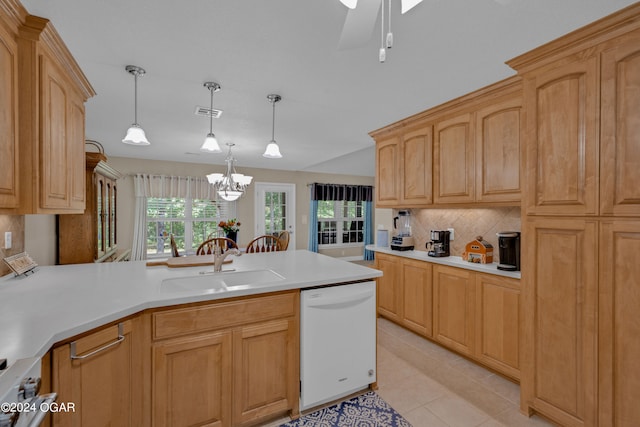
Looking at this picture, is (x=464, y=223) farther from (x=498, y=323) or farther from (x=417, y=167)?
(x=498, y=323)

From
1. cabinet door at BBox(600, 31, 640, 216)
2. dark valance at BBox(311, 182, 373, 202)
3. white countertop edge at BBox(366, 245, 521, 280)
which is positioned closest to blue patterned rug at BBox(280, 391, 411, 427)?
white countertop edge at BBox(366, 245, 521, 280)

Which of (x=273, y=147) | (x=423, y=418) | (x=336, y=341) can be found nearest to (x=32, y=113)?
(x=273, y=147)

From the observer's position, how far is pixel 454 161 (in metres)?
2.62

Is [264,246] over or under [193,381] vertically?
over

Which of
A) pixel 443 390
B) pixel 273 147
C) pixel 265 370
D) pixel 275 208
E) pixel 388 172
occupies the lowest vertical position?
pixel 443 390

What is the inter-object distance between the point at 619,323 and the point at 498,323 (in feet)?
2.72

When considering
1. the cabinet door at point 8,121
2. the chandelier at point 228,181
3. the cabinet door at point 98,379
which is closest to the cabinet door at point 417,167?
the chandelier at point 228,181

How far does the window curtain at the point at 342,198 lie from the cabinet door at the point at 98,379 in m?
5.64

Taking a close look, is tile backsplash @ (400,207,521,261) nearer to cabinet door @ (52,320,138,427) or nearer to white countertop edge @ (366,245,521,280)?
white countertop edge @ (366,245,521,280)

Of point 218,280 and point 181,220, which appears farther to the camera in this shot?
point 181,220

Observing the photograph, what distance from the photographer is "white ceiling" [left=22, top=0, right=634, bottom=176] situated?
4.49 feet

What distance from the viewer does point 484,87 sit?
2.27 metres

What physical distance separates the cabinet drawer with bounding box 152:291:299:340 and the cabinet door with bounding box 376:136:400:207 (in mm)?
2000

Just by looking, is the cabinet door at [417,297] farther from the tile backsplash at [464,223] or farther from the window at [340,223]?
the window at [340,223]
